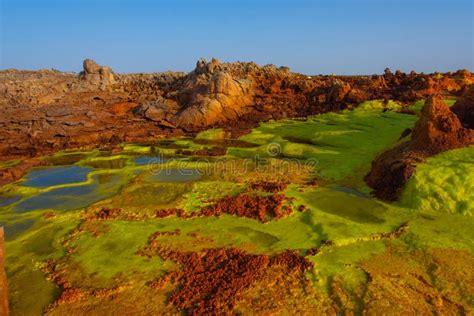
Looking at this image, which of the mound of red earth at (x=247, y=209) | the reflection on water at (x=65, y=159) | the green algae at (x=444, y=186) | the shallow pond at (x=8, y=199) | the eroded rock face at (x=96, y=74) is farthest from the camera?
the eroded rock face at (x=96, y=74)

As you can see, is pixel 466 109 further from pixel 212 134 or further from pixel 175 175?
pixel 212 134

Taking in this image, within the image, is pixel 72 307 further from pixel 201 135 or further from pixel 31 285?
pixel 201 135

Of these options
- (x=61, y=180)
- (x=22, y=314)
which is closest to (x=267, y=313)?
(x=22, y=314)

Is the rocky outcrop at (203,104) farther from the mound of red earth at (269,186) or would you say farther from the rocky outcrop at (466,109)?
the rocky outcrop at (466,109)

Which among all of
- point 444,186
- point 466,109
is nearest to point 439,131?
point 444,186

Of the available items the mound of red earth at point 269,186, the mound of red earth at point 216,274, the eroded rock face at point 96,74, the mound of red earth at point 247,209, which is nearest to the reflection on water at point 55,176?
the mound of red earth at point 247,209
